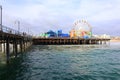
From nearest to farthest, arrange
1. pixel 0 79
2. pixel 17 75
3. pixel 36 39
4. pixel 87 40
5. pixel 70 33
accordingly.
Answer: pixel 0 79 < pixel 17 75 < pixel 36 39 < pixel 87 40 < pixel 70 33

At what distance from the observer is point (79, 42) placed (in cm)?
10494

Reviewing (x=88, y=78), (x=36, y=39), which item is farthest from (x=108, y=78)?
(x=36, y=39)

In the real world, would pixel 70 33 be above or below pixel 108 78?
above

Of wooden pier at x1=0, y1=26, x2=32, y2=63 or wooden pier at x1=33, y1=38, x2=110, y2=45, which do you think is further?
wooden pier at x1=33, y1=38, x2=110, y2=45

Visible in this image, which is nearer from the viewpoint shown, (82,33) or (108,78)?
(108,78)

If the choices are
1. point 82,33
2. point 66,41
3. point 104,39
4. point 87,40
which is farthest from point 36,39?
point 82,33

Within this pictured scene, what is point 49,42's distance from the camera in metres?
102

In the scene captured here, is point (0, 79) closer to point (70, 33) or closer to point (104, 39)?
point (104, 39)

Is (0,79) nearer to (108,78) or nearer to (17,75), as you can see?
(17,75)

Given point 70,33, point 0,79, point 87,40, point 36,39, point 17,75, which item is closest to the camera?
point 0,79

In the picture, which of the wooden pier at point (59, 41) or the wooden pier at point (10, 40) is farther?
the wooden pier at point (59, 41)

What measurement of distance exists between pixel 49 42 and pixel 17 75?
79464mm

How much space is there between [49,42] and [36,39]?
630 centimetres

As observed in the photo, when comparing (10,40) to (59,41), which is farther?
(59,41)
